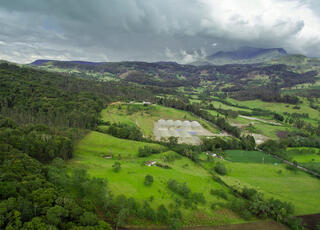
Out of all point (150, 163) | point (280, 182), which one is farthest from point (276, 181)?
point (150, 163)

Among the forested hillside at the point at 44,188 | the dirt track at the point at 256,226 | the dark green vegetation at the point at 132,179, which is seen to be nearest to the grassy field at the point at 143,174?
the dark green vegetation at the point at 132,179

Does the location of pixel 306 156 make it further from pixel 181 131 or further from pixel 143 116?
pixel 143 116

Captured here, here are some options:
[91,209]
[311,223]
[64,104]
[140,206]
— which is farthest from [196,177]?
[64,104]

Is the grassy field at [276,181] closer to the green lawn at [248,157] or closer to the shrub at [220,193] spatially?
the green lawn at [248,157]

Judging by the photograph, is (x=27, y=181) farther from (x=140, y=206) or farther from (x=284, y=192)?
(x=284, y=192)

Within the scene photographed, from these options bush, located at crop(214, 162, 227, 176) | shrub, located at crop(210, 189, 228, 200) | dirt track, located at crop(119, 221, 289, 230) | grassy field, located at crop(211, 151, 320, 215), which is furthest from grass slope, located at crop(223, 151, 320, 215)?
dirt track, located at crop(119, 221, 289, 230)

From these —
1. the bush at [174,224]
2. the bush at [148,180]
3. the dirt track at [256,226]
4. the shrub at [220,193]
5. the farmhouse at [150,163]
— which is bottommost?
the dirt track at [256,226]

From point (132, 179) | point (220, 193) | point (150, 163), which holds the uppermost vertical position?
point (132, 179)

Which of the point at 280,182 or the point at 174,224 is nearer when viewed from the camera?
the point at 174,224
